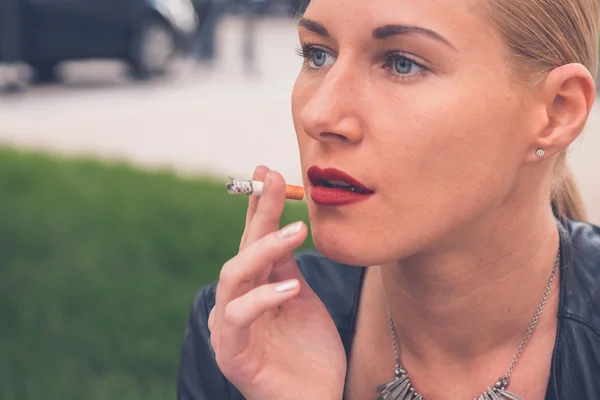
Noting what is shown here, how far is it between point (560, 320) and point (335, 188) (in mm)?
607

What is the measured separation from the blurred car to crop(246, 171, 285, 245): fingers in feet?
33.5

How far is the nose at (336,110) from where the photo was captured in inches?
63.4

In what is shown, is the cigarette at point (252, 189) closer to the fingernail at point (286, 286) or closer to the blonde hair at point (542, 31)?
the fingernail at point (286, 286)

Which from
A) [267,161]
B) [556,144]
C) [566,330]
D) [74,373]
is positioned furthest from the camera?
[267,161]

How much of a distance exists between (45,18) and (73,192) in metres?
5.66

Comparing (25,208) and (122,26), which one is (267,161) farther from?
(122,26)

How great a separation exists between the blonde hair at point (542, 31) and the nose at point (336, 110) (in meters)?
0.28

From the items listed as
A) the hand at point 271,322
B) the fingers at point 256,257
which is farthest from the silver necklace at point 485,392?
the fingers at point 256,257

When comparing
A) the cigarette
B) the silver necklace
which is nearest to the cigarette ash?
the cigarette

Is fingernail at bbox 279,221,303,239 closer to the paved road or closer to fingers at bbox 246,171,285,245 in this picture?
fingers at bbox 246,171,285,245

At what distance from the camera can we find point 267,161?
7785mm

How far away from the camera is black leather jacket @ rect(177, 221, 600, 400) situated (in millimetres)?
1834

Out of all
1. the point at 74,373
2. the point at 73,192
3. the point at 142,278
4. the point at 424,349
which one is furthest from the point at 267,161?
the point at 424,349

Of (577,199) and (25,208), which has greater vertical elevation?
(577,199)
